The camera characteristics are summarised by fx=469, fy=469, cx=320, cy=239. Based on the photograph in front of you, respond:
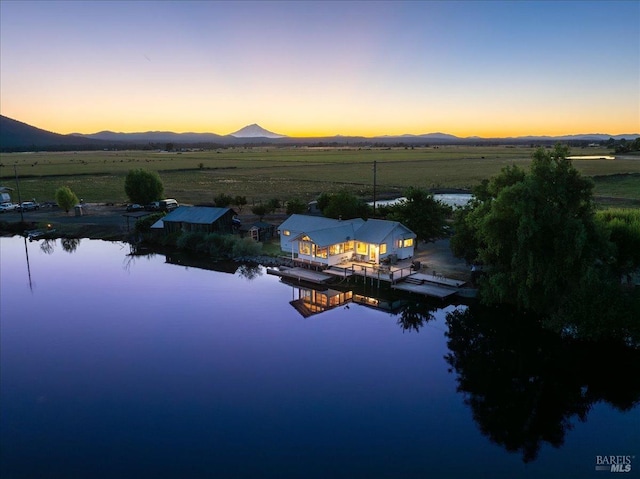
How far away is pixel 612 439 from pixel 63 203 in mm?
59999

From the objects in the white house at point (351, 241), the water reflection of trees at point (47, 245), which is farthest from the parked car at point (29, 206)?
the white house at point (351, 241)

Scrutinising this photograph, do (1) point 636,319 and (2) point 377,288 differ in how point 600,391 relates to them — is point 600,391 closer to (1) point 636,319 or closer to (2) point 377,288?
(1) point 636,319

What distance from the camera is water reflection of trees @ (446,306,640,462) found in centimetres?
1753

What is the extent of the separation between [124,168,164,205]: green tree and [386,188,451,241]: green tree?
35391 millimetres

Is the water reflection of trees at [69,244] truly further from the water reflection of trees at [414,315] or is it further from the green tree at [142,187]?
the water reflection of trees at [414,315]

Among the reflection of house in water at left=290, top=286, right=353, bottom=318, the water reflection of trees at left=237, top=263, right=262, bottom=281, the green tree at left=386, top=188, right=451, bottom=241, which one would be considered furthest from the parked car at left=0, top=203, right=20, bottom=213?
the green tree at left=386, top=188, right=451, bottom=241

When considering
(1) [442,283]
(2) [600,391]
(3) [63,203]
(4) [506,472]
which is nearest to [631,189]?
(1) [442,283]

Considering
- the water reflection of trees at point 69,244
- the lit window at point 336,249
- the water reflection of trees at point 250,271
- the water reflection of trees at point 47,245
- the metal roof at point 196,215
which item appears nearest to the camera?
the lit window at point 336,249

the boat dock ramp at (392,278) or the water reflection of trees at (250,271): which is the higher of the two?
the boat dock ramp at (392,278)

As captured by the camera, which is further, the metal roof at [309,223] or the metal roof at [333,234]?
the metal roof at [309,223]

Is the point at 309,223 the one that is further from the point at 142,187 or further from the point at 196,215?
the point at 142,187

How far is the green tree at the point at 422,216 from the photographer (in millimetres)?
36594

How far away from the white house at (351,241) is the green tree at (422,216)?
1.01 metres

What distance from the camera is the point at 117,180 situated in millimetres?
96062
